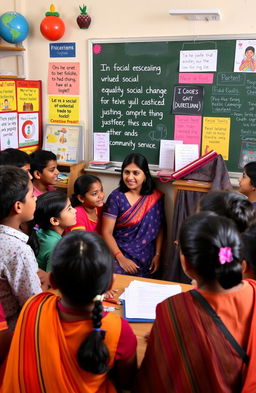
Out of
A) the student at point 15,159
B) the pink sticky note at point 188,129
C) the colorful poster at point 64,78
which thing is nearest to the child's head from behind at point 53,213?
the student at point 15,159

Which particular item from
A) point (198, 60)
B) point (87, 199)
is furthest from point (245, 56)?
point (87, 199)

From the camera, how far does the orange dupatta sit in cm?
99

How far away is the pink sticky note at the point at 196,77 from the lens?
2910mm

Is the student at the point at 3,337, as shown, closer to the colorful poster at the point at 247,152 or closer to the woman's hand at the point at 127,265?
the woman's hand at the point at 127,265

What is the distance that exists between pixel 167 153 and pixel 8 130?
4.35 feet

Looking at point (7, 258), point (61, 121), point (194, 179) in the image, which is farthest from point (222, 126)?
point (7, 258)

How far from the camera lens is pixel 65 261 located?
39.3 inches

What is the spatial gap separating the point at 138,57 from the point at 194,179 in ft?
3.60

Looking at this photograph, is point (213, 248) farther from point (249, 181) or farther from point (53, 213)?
point (249, 181)

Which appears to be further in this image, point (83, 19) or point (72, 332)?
point (83, 19)

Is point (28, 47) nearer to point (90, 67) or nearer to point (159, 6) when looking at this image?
point (90, 67)

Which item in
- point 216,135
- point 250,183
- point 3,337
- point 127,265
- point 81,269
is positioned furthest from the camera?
point 216,135

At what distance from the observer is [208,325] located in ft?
3.37

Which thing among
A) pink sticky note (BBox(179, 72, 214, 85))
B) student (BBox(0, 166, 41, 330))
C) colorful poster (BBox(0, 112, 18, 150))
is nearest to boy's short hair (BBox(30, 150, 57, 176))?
colorful poster (BBox(0, 112, 18, 150))
